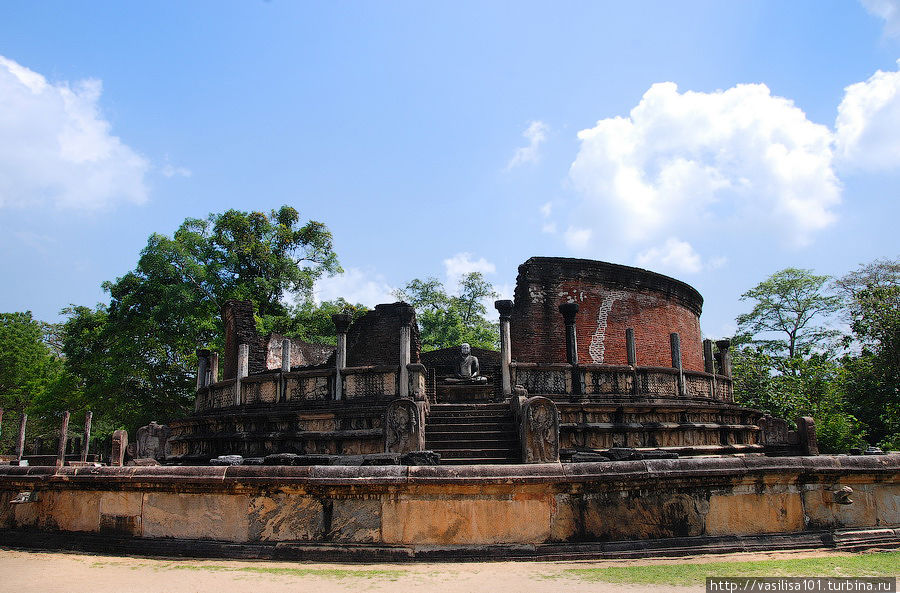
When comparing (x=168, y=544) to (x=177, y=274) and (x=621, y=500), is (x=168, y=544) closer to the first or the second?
(x=621, y=500)

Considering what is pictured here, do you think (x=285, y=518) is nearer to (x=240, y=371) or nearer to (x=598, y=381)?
(x=598, y=381)

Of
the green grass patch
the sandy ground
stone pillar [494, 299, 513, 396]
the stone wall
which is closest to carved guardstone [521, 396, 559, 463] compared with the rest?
stone pillar [494, 299, 513, 396]

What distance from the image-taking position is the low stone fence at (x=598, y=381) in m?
11.8

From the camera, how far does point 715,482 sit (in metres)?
5.38

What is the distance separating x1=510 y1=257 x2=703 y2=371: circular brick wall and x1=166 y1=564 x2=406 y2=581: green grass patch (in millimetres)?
12376

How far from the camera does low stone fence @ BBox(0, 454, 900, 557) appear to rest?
5.07 meters

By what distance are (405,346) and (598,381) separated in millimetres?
3792

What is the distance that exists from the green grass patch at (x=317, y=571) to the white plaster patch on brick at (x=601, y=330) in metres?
13.7

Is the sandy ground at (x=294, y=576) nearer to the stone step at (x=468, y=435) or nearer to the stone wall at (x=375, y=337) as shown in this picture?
the stone step at (x=468, y=435)

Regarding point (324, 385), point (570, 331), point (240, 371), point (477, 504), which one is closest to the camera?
point (477, 504)

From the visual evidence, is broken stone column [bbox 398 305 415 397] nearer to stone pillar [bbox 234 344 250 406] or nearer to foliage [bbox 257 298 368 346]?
stone pillar [bbox 234 344 250 406]

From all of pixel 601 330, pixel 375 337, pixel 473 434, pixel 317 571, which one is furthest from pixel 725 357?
pixel 317 571

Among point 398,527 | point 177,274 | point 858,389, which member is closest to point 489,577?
point 398,527

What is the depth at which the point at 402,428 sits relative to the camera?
9.61 metres
